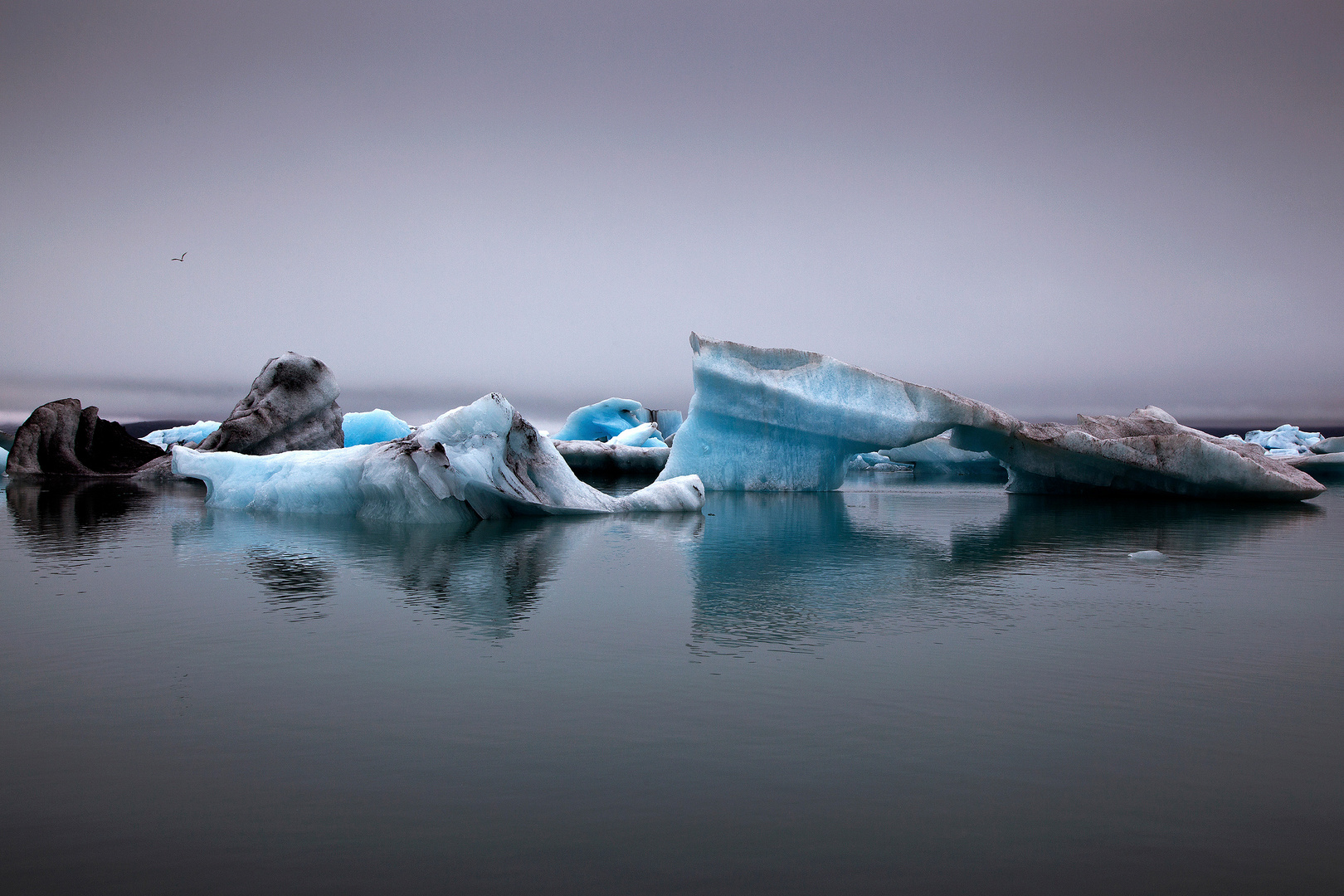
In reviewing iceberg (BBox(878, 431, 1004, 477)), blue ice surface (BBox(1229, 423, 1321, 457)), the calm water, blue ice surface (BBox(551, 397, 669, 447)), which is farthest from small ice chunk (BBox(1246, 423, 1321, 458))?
the calm water

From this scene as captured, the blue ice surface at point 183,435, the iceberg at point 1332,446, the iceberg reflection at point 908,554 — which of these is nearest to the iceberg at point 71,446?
the blue ice surface at point 183,435

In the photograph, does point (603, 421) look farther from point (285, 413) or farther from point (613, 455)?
point (285, 413)

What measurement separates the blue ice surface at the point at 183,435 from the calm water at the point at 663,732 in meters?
16.6

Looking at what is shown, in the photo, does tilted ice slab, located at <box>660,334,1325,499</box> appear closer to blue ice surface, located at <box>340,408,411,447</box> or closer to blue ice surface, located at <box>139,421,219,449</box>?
blue ice surface, located at <box>340,408,411,447</box>

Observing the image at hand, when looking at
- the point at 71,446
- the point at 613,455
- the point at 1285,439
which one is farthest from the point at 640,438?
the point at 1285,439

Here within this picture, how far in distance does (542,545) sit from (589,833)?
4.47 metres

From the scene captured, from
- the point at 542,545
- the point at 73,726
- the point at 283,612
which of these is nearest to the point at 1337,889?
the point at 73,726

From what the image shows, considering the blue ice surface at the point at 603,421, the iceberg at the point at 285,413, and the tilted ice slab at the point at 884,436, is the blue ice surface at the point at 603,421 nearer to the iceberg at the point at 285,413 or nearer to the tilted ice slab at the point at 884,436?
the iceberg at the point at 285,413

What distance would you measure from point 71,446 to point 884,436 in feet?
46.9

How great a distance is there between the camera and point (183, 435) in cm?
2078

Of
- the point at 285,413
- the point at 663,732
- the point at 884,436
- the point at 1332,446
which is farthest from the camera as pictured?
the point at 1332,446

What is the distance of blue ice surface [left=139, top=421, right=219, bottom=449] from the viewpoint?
19.9 metres

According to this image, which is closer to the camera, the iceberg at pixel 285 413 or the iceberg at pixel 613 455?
the iceberg at pixel 285 413

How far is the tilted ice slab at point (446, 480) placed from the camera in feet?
24.2
